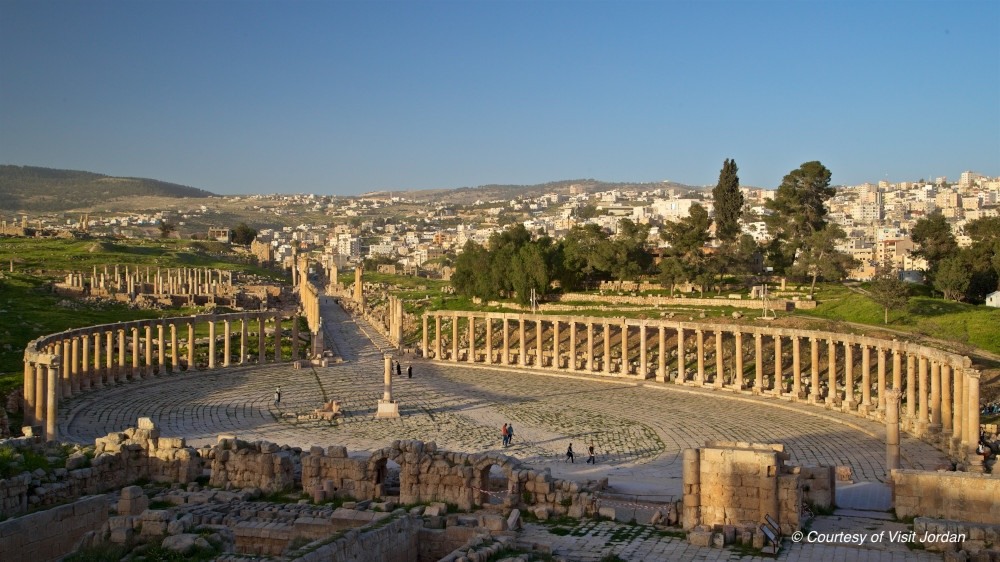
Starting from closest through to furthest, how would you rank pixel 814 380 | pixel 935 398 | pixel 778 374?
pixel 935 398, pixel 814 380, pixel 778 374

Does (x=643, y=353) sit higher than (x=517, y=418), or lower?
higher

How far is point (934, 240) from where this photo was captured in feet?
202

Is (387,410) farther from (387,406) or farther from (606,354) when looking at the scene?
(606,354)

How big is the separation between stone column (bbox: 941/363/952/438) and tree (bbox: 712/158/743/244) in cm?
3667

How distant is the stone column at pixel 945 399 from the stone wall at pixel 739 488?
15.2 meters

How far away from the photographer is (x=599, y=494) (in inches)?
→ 944

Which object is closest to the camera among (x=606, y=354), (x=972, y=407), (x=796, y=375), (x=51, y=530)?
(x=51, y=530)

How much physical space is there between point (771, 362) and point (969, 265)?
12.7 meters

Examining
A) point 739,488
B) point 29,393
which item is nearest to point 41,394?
point 29,393

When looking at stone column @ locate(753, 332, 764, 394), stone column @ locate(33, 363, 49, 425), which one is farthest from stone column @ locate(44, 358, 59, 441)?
stone column @ locate(753, 332, 764, 394)

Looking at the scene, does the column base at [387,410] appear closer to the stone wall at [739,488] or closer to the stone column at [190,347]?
the stone column at [190,347]

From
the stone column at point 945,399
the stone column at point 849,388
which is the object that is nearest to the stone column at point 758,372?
the stone column at point 849,388

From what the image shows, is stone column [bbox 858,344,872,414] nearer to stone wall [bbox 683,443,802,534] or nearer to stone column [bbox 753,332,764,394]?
stone column [bbox 753,332,764,394]

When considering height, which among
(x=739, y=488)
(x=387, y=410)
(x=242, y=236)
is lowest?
(x=387, y=410)
